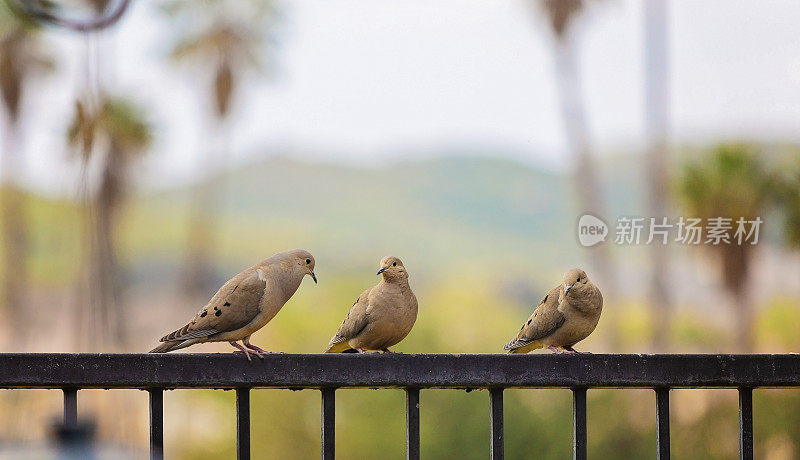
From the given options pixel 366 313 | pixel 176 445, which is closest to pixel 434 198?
pixel 176 445

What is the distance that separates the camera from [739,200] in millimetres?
17891

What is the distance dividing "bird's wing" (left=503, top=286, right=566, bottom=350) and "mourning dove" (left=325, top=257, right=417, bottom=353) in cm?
34

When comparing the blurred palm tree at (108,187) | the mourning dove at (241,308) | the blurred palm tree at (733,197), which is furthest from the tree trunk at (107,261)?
the mourning dove at (241,308)

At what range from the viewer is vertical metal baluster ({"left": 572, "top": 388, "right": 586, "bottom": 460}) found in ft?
6.40

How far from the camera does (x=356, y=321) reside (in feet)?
Answer: 8.86

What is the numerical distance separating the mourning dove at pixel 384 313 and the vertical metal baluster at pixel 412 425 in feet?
2.25

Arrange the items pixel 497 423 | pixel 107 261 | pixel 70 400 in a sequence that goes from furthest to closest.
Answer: pixel 107 261, pixel 497 423, pixel 70 400

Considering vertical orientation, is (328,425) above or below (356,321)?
below

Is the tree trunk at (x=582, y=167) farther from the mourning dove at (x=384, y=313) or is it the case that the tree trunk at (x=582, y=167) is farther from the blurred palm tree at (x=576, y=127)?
the mourning dove at (x=384, y=313)

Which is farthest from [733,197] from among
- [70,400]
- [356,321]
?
[70,400]

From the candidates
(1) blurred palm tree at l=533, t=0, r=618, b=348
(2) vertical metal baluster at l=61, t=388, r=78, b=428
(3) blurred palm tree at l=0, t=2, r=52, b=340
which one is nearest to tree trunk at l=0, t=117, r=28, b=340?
(3) blurred palm tree at l=0, t=2, r=52, b=340

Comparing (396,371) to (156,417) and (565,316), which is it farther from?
(565,316)

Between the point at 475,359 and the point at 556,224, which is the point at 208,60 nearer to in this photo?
the point at 475,359

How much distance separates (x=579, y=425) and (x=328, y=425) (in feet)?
1.56
